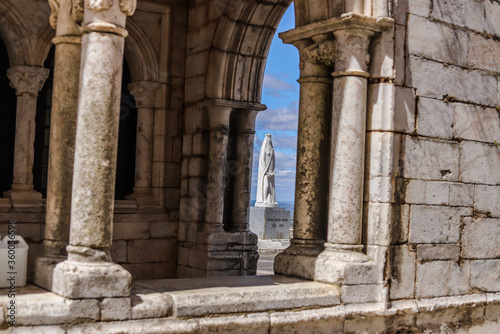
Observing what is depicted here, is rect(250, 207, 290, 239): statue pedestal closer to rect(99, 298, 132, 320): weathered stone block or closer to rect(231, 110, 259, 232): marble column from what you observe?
rect(231, 110, 259, 232): marble column

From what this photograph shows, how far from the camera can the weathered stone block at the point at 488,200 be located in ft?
17.9

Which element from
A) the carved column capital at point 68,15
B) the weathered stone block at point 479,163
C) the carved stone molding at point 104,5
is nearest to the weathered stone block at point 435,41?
the weathered stone block at point 479,163

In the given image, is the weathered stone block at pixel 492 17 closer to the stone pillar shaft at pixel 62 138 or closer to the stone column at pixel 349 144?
the stone column at pixel 349 144

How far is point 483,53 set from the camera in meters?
5.55

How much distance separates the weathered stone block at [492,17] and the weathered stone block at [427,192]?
1414 millimetres

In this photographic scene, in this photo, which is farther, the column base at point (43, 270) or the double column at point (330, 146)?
the double column at point (330, 146)

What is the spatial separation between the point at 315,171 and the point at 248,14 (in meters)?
2.36

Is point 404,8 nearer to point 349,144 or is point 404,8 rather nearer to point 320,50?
point 320,50

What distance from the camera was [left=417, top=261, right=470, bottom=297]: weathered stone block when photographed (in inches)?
201

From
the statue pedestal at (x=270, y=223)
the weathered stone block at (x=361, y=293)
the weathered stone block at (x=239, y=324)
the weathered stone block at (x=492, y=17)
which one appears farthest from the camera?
the statue pedestal at (x=270, y=223)

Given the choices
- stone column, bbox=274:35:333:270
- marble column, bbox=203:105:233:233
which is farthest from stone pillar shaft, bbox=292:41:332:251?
marble column, bbox=203:105:233:233

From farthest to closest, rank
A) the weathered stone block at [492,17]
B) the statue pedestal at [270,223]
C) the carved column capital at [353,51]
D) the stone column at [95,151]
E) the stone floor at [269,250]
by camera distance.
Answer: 1. the statue pedestal at [270,223]
2. the stone floor at [269,250]
3. the weathered stone block at [492,17]
4. the carved column capital at [353,51]
5. the stone column at [95,151]

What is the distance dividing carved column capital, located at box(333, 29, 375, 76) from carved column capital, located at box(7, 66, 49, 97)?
10.4ft

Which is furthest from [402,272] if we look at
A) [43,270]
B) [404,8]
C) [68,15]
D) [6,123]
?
[6,123]
